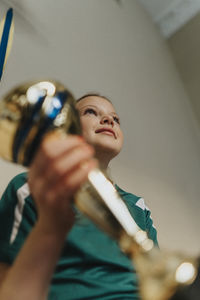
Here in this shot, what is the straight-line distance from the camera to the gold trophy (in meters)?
0.28

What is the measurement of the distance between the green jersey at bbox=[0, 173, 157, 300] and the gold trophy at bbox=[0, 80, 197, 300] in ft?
0.32

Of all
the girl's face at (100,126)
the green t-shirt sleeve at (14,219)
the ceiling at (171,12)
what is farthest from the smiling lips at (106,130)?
the ceiling at (171,12)

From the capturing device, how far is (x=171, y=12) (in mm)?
1641

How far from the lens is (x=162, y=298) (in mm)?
257

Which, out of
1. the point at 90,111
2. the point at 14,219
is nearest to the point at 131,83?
the point at 90,111

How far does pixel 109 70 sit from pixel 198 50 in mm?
717

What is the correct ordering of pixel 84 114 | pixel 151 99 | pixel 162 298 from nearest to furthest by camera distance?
pixel 162 298, pixel 84 114, pixel 151 99

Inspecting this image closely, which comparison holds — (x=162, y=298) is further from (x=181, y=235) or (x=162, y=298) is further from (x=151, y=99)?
(x=151, y=99)

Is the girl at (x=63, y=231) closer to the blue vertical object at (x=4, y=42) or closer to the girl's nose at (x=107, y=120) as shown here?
the girl's nose at (x=107, y=120)

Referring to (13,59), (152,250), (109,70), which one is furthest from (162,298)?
(109,70)

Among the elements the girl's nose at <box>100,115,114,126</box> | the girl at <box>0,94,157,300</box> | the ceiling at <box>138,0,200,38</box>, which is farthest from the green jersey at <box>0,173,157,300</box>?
the ceiling at <box>138,0,200,38</box>

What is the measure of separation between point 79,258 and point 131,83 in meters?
0.87

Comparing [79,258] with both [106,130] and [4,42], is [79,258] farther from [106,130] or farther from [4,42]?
[4,42]

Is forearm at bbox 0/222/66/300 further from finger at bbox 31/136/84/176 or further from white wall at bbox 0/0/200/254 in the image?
white wall at bbox 0/0/200/254
